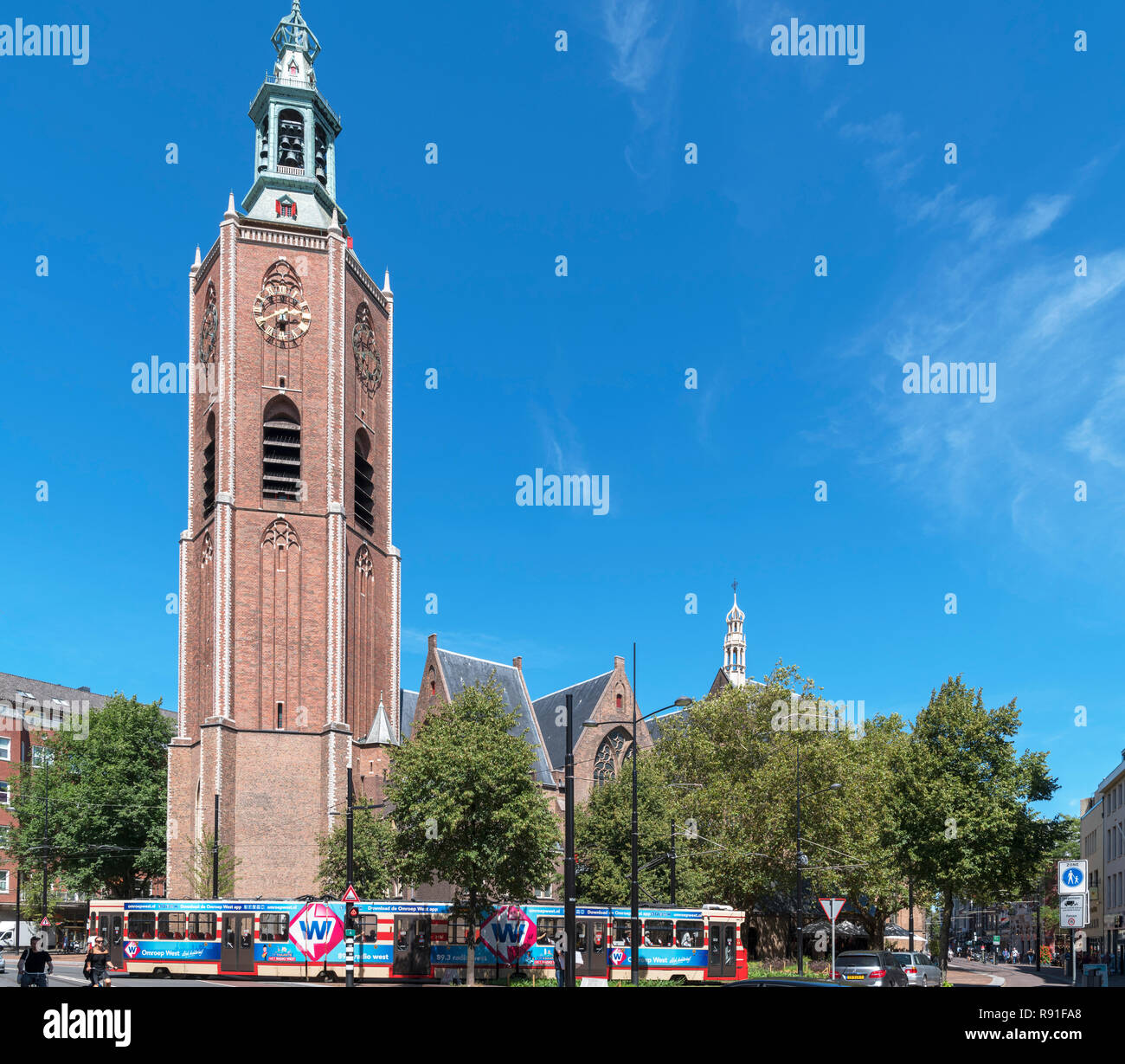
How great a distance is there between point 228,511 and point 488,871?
1189 inches

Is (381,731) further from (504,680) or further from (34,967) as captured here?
(34,967)

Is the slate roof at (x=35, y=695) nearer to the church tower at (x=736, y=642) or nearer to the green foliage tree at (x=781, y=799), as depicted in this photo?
the green foliage tree at (x=781, y=799)

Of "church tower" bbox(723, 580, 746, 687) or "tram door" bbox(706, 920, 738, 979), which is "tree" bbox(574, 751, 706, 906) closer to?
"tram door" bbox(706, 920, 738, 979)

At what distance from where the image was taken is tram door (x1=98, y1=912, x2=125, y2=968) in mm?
40281

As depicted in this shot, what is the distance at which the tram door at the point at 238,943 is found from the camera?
38.8 m

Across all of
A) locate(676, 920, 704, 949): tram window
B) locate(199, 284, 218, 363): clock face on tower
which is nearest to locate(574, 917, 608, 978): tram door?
locate(676, 920, 704, 949): tram window

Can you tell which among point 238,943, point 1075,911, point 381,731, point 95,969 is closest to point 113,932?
point 238,943

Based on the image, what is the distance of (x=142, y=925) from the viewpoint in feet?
132

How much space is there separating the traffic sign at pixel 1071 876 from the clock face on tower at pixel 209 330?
55967 millimetres

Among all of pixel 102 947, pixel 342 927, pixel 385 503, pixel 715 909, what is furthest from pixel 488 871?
pixel 385 503

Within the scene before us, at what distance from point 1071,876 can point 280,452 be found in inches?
1998

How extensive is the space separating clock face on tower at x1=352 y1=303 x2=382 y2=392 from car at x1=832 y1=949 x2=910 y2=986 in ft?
153
